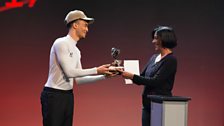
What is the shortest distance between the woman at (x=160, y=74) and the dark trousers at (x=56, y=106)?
1.68 ft

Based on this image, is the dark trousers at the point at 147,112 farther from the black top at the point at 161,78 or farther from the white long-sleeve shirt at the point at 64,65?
the white long-sleeve shirt at the point at 64,65

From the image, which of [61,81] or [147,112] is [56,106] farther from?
[147,112]

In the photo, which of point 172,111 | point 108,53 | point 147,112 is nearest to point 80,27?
point 147,112

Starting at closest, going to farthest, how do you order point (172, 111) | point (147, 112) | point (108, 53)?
1. point (172, 111)
2. point (147, 112)
3. point (108, 53)

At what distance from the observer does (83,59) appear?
15.0 ft

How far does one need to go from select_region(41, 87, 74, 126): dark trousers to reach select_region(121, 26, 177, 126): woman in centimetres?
51

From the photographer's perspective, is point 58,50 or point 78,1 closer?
point 58,50

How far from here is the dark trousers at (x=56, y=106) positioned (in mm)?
2994

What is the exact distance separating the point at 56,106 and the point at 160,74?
2.66ft

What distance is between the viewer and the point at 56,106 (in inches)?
118

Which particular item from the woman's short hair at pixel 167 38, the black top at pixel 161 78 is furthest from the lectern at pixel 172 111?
the woman's short hair at pixel 167 38
